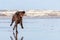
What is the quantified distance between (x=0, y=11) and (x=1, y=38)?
26.3 m

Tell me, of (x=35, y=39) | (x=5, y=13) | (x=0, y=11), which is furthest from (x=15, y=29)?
(x=0, y=11)

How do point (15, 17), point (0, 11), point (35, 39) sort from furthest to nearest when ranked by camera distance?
1. point (0, 11)
2. point (35, 39)
3. point (15, 17)

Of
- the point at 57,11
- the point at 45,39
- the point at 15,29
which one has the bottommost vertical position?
the point at 57,11

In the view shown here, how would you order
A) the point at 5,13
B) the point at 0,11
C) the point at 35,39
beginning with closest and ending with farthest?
the point at 35,39, the point at 5,13, the point at 0,11

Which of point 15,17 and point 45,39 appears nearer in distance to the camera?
point 15,17

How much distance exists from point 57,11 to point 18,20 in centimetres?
3484

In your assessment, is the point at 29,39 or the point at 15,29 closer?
the point at 15,29

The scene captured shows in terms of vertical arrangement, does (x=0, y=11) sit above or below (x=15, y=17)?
below

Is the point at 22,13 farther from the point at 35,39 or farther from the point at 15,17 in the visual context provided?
the point at 35,39

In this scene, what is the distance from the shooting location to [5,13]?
33469 mm

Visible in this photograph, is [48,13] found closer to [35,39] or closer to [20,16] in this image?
[35,39]

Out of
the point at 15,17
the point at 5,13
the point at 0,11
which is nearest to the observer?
the point at 15,17

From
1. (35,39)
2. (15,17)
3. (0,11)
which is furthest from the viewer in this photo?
(0,11)

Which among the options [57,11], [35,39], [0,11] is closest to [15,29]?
[35,39]
